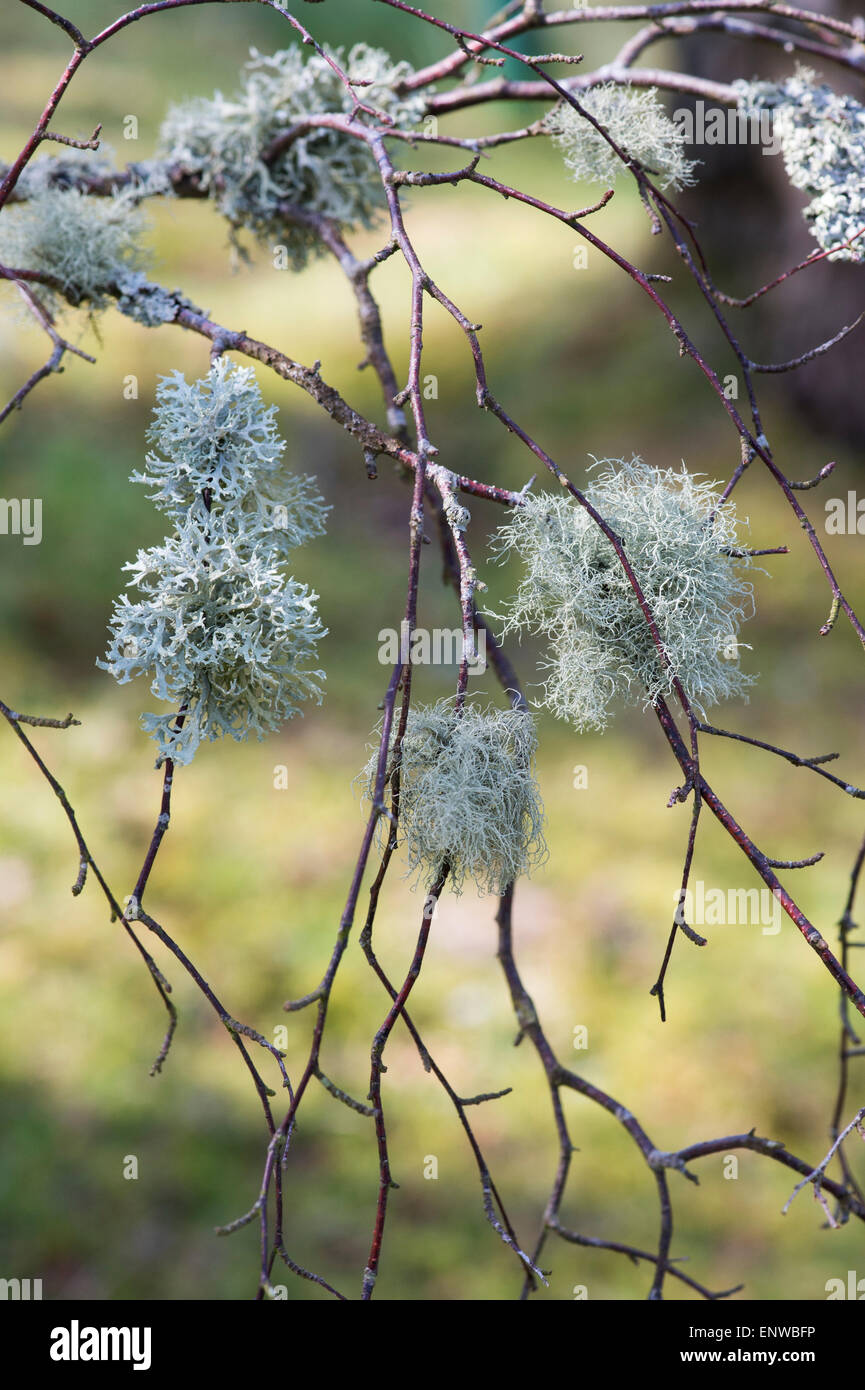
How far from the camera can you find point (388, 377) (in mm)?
887

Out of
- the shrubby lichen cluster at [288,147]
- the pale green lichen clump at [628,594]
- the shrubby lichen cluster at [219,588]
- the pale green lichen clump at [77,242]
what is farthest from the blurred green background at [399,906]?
the pale green lichen clump at [628,594]

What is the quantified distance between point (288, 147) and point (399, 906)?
4.25ft

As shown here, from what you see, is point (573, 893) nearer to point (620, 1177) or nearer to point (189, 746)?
point (620, 1177)

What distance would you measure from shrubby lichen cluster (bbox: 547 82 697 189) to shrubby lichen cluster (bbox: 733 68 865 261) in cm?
8

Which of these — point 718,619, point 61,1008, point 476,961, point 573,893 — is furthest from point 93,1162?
point 718,619

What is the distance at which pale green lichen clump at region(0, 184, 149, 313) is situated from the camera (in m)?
0.88

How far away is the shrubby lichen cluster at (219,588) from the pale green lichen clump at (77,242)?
28cm

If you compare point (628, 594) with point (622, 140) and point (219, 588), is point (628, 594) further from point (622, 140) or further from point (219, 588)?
point (622, 140)

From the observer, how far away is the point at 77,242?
2.90ft

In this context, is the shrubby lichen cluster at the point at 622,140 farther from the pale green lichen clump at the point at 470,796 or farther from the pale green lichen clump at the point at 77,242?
the pale green lichen clump at the point at 470,796

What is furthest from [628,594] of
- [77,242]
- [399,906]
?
[399,906]

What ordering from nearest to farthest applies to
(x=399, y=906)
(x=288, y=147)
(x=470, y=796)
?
1. (x=470, y=796)
2. (x=288, y=147)
3. (x=399, y=906)

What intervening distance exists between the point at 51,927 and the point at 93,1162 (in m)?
0.41

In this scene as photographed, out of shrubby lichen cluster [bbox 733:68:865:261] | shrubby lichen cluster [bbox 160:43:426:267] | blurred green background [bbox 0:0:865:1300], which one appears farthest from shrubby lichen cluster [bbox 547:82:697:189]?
blurred green background [bbox 0:0:865:1300]
